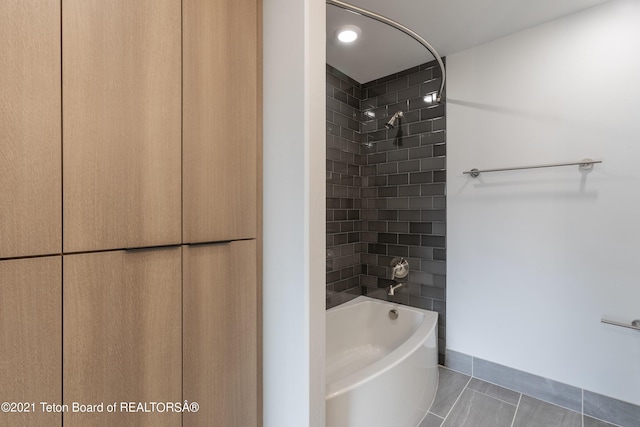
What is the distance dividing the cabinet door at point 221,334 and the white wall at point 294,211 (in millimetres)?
79

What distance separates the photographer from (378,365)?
145cm

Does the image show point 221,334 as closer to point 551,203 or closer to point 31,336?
point 31,336

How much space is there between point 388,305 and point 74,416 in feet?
7.10

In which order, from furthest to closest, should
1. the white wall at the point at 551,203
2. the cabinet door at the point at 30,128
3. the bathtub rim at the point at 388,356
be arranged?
the white wall at the point at 551,203 < the bathtub rim at the point at 388,356 < the cabinet door at the point at 30,128

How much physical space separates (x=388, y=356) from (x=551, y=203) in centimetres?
151

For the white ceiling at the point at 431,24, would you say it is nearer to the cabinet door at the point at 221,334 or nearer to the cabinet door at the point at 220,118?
the cabinet door at the point at 220,118

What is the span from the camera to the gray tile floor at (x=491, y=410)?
63.8 inches

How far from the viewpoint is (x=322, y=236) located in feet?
3.42

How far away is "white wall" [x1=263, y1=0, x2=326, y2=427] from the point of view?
0.98 metres

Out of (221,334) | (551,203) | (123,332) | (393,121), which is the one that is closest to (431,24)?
A: (393,121)

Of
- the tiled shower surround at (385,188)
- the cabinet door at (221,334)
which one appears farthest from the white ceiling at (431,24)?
the cabinet door at (221,334)

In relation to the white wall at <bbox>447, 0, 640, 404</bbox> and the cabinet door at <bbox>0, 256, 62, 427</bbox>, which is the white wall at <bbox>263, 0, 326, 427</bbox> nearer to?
the cabinet door at <bbox>0, 256, 62, 427</bbox>

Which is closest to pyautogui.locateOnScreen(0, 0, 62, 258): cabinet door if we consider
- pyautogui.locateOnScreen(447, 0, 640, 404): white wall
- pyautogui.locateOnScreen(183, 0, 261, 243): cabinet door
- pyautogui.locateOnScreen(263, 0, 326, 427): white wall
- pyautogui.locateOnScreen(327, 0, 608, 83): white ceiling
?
pyautogui.locateOnScreen(183, 0, 261, 243): cabinet door

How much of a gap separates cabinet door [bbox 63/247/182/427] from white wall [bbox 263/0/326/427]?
1.20 ft
